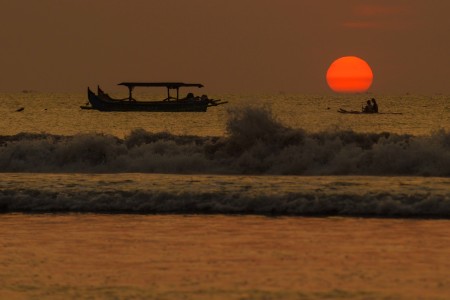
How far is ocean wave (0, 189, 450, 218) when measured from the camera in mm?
21219

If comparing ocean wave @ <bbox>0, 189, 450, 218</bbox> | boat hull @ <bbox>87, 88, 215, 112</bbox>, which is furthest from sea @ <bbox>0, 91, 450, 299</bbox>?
boat hull @ <bbox>87, 88, 215, 112</bbox>

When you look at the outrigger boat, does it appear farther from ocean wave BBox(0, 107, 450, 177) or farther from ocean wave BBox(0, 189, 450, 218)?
ocean wave BBox(0, 189, 450, 218)

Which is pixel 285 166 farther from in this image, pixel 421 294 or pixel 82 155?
pixel 421 294

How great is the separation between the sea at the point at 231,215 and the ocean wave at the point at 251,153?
70 mm

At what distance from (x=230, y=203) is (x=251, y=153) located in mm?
12573

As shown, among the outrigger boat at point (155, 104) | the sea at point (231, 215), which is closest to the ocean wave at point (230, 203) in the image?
the sea at point (231, 215)

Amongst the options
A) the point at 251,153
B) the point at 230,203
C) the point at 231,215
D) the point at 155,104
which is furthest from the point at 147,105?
the point at 231,215

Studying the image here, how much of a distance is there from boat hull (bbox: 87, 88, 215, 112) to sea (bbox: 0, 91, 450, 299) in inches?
1984

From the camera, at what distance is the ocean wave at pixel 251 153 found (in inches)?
1264

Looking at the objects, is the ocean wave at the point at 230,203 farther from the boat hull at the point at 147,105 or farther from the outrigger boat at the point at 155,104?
the boat hull at the point at 147,105

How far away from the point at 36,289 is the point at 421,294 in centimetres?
513

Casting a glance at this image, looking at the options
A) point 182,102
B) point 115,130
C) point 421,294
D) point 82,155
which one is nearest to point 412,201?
point 421,294

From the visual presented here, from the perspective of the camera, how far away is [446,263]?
14.9 m

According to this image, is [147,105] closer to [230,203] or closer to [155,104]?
[155,104]
